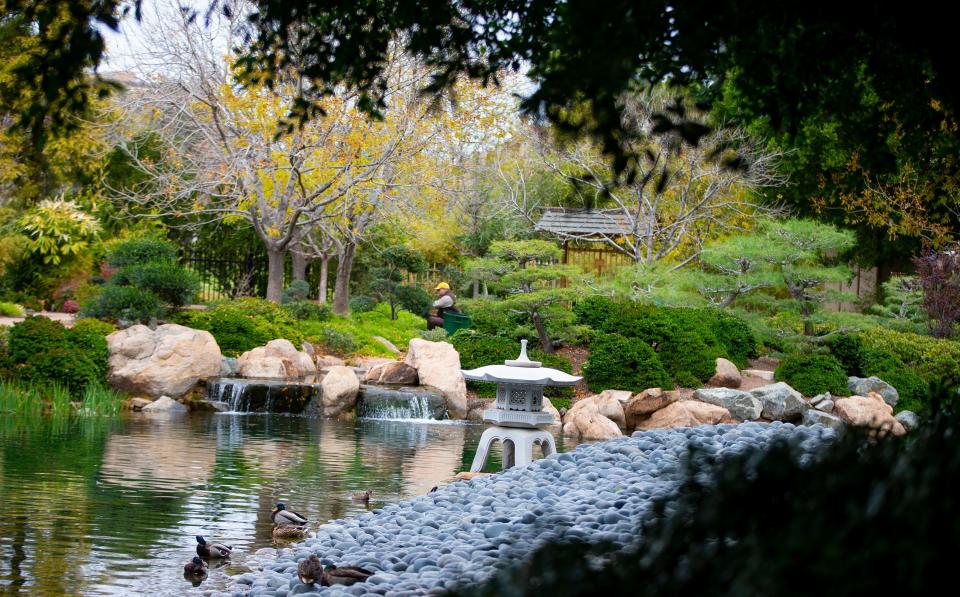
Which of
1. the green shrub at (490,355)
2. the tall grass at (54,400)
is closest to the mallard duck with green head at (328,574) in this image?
the tall grass at (54,400)

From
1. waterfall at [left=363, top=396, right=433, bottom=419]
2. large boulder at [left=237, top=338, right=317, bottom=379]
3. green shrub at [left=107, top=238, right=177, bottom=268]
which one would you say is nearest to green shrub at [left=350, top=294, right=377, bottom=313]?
green shrub at [left=107, top=238, right=177, bottom=268]

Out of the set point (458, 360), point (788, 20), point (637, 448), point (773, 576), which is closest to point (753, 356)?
point (458, 360)

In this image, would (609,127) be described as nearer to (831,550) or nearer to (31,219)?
(831,550)

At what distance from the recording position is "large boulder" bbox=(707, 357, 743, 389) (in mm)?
16062

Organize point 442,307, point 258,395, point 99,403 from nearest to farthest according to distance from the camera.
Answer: point 99,403 < point 258,395 < point 442,307

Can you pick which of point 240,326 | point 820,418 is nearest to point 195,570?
point 820,418

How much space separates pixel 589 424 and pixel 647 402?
2.99 feet

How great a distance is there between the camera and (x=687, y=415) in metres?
13.3

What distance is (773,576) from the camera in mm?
1764

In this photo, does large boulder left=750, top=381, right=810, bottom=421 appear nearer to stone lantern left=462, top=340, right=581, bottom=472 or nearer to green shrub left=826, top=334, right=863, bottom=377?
green shrub left=826, top=334, right=863, bottom=377

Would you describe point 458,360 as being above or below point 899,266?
below

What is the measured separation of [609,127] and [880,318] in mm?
16834

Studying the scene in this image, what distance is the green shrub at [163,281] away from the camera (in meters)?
16.9

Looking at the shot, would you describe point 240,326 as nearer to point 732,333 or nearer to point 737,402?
point 737,402
